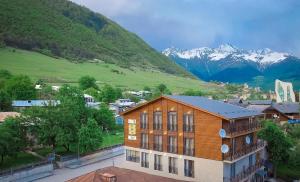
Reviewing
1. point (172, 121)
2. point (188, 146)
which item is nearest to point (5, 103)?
point (172, 121)

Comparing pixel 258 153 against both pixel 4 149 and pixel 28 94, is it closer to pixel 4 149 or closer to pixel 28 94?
pixel 4 149

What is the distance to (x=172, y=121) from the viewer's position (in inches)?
1763

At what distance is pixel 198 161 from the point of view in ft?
138

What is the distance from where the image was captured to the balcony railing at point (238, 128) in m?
41.4

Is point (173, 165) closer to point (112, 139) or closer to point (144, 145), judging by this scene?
point (144, 145)

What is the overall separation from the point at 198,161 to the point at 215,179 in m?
2.80

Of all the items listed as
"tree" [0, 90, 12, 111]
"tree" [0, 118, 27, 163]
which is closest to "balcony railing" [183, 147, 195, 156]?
"tree" [0, 118, 27, 163]

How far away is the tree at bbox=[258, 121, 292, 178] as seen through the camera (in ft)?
176

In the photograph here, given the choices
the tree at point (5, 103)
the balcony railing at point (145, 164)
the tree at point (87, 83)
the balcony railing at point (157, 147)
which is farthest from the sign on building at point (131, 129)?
the tree at point (87, 83)

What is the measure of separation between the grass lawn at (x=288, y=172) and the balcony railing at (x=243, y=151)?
6.81 meters

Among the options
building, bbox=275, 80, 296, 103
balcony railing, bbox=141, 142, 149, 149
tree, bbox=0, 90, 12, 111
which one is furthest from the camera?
building, bbox=275, 80, 296, 103

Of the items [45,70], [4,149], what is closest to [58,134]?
[4,149]

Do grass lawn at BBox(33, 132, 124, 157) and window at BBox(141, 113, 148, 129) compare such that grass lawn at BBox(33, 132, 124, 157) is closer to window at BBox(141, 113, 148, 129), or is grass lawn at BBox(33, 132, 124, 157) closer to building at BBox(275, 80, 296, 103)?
window at BBox(141, 113, 148, 129)

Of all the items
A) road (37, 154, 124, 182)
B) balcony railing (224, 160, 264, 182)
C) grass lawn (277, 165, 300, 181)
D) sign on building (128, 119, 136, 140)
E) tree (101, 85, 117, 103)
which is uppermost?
tree (101, 85, 117, 103)
